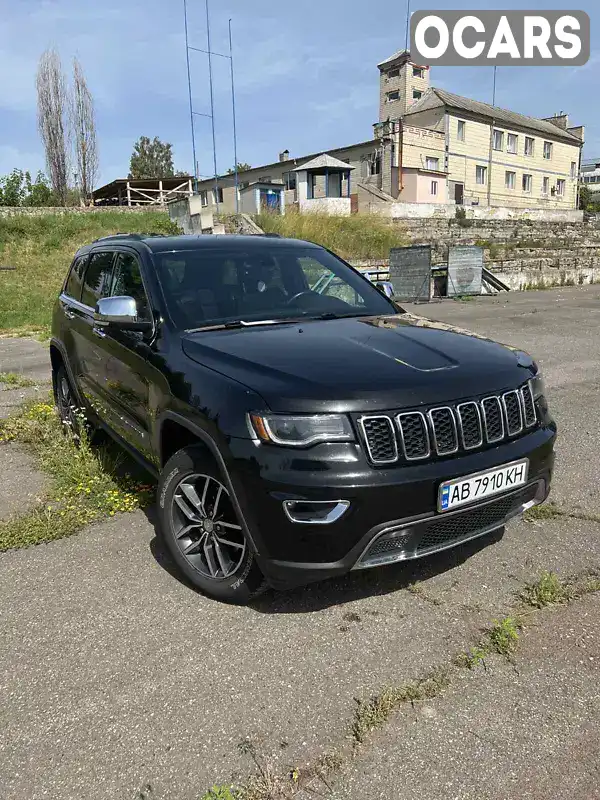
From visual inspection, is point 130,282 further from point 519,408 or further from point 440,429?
point 519,408

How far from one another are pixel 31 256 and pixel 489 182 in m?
42.2

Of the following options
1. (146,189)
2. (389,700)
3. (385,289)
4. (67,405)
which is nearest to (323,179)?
(146,189)

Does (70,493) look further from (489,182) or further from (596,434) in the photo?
(489,182)

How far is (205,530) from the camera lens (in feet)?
9.65

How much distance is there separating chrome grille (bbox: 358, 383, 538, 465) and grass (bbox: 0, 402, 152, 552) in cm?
223

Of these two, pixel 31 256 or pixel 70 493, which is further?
pixel 31 256

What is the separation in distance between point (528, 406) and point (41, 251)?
67.9ft

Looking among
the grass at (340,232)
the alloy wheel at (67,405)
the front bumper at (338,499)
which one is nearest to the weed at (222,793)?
the front bumper at (338,499)

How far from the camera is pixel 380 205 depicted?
3438cm

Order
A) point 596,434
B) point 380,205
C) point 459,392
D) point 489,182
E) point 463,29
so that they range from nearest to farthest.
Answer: point 459,392 → point 596,434 → point 463,29 → point 380,205 → point 489,182

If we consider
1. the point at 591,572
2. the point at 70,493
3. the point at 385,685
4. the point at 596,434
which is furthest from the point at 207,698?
the point at 596,434

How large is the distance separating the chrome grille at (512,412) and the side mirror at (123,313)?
1932 millimetres

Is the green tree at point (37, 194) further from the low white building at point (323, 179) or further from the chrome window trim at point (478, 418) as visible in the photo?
the chrome window trim at point (478, 418)

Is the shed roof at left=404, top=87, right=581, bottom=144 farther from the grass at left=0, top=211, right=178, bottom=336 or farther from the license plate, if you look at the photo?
the license plate
